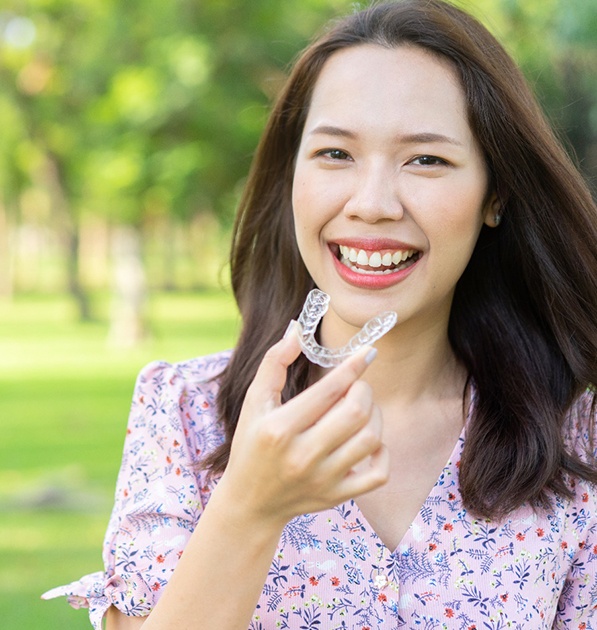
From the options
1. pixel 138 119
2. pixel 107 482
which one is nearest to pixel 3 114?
pixel 138 119

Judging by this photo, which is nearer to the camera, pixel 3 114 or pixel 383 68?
pixel 383 68

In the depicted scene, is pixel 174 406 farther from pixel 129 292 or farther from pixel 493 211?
pixel 129 292

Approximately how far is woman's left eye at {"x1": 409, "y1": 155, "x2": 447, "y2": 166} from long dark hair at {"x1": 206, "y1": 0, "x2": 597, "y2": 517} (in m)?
0.15

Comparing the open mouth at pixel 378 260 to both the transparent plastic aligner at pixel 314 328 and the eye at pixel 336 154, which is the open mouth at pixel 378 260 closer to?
Result: the transparent plastic aligner at pixel 314 328

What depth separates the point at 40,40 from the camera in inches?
759

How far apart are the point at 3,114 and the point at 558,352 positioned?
69.4 ft

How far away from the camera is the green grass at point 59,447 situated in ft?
20.9

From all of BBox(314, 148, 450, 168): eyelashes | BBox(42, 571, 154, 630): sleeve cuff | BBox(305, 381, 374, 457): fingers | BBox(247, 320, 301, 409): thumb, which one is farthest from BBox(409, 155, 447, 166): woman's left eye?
BBox(42, 571, 154, 630): sleeve cuff

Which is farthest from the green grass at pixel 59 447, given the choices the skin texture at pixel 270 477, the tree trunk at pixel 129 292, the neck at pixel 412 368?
the skin texture at pixel 270 477

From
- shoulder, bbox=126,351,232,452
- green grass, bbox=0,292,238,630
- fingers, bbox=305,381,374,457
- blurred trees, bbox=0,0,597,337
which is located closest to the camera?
fingers, bbox=305,381,374,457

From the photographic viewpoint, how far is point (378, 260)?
A: 2.15 metres

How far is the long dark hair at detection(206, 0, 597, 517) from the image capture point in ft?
7.50

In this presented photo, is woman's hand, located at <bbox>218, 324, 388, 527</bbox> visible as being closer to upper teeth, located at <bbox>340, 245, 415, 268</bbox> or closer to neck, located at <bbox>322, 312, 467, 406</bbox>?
upper teeth, located at <bbox>340, 245, 415, 268</bbox>

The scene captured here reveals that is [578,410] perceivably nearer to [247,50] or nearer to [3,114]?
[247,50]
